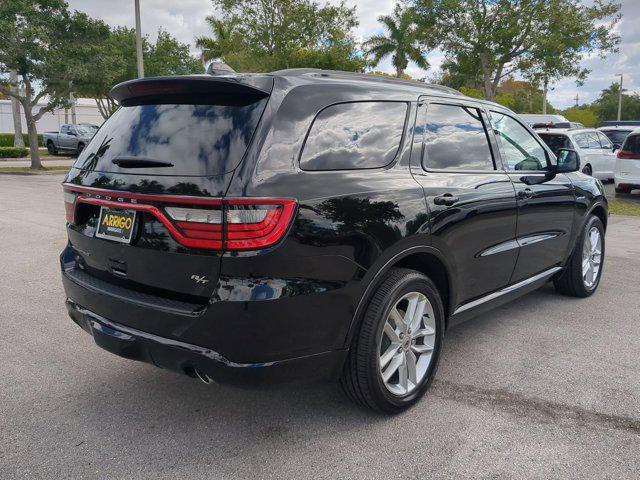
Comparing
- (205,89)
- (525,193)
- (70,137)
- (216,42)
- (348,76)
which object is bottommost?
(525,193)

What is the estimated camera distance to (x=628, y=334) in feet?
13.9

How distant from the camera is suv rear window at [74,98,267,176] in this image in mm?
2461

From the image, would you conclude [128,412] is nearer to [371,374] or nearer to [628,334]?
[371,374]

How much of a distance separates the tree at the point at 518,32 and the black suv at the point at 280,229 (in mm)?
21768

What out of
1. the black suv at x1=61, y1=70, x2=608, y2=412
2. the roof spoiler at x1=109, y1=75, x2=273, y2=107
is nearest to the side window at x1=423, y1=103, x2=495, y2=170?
the black suv at x1=61, y1=70, x2=608, y2=412

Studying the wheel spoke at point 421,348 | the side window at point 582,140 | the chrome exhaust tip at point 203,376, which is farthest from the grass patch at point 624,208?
the chrome exhaust tip at point 203,376

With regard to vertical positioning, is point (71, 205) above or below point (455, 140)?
below

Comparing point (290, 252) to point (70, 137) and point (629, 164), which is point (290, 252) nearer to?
point (629, 164)

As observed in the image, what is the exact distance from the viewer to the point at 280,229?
2.37m

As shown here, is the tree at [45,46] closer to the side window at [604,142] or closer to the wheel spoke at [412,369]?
the side window at [604,142]

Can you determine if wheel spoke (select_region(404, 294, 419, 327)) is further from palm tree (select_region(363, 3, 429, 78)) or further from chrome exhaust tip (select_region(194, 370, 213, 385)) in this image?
palm tree (select_region(363, 3, 429, 78))

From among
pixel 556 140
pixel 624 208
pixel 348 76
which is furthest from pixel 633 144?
pixel 348 76

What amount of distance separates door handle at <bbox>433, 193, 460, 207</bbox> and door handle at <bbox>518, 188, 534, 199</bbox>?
904mm

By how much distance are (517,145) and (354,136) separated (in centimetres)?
191
